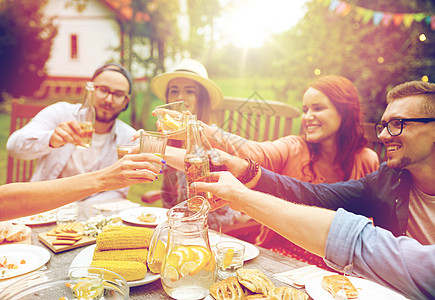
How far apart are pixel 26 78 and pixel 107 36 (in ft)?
9.22

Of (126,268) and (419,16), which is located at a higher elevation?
(419,16)

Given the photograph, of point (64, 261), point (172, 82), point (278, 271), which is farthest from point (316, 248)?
point (172, 82)

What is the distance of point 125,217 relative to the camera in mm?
1473

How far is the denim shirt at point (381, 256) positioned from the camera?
0.77 m

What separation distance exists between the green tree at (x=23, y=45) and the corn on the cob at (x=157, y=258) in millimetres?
9880

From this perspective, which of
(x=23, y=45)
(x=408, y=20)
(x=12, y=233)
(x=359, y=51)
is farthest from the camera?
(x=23, y=45)

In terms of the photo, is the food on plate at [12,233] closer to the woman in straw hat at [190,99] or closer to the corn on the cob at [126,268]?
the corn on the cob at [126,268]

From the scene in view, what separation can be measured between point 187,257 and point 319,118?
55.5 inches

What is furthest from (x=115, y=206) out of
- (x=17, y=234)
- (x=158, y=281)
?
(x=158, y=281)

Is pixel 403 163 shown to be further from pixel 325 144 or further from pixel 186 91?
pixel 186 91

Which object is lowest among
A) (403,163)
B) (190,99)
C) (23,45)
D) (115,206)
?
(115,206)

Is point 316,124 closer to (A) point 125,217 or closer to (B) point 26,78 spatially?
(A) point 125,217

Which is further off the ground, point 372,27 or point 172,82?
point 372,27

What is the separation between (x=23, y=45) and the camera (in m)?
9.02
